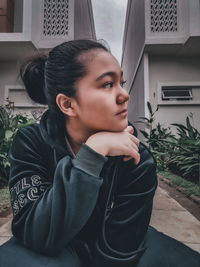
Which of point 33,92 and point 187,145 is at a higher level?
point 33,92

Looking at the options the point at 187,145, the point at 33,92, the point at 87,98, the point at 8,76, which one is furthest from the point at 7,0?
the point at 87,98

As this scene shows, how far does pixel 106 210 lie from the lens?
2.31ft

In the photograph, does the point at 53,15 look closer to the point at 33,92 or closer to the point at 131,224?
the point at 33,92

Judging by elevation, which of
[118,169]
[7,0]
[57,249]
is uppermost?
[7,0]

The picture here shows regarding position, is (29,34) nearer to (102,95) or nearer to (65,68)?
(65,68)

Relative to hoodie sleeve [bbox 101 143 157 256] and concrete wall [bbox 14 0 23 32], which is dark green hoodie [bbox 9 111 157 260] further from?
concrete wall [bbox 14 0 23 32]

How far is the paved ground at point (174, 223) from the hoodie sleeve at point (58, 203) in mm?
769

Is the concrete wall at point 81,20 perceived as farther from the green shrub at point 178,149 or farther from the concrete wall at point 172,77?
the green shrub at point 178,149

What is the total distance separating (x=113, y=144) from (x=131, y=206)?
0.73ft

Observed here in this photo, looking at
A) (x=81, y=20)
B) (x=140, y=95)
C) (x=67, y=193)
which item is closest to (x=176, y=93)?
(x=140, y=95)

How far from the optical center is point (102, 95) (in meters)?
0.69

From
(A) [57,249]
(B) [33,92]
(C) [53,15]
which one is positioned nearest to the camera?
(A) [57,249]

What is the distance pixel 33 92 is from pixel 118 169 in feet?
1.64

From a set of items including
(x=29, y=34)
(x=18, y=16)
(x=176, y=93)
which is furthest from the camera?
(x=18, y=16)
